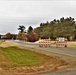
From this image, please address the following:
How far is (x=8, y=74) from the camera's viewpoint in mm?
11258

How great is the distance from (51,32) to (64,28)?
12.7 m

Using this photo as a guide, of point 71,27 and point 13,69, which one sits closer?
point 13,69

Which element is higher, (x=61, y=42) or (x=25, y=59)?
(x=61, y=42)

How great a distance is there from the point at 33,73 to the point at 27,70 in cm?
77

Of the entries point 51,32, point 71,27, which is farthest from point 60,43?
point 51,32

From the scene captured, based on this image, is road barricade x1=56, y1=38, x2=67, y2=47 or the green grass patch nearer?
the green grass patch

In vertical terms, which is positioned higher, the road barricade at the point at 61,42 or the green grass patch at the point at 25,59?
the road barricade at the point at 61,42

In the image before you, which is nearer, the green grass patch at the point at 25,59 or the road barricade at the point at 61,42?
the green grass patch at the point at 25,59

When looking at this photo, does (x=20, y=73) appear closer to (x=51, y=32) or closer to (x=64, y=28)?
(x=64, y=28)

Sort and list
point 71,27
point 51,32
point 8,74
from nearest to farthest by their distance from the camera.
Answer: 1. point 8,74
2. point 71,27
3. point 51,32

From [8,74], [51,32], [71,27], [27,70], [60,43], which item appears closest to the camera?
[8,74]

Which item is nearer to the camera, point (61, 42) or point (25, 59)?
point (25, 59)

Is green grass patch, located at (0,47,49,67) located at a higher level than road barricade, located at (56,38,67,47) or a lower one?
lower

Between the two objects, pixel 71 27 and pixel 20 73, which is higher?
pixel 71 27
